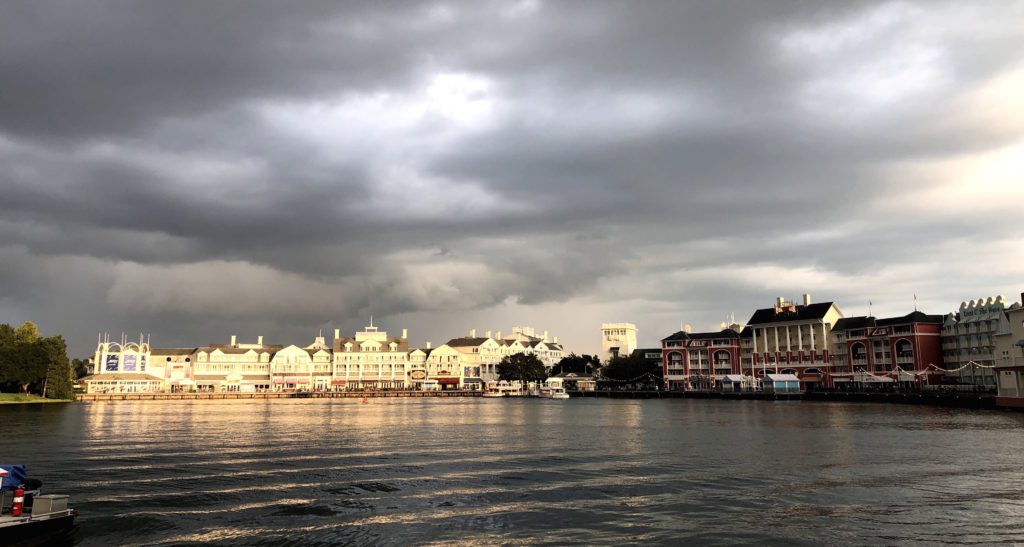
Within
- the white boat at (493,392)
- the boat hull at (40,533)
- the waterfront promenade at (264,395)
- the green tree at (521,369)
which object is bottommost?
the white boat at (493,392)

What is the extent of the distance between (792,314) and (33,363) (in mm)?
141837

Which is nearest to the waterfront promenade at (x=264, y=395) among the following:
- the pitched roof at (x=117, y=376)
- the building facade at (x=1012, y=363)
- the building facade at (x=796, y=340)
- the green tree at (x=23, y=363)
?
the pitched roof at (x=117, y=376)

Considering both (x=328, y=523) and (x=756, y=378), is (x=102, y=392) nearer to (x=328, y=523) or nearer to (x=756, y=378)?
(x=756, y=378)

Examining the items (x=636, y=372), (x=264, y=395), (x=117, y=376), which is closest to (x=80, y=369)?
(x=117, y=376)

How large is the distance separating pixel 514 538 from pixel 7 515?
48.4 ft

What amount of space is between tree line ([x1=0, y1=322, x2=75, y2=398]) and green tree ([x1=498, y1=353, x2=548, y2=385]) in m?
90.5

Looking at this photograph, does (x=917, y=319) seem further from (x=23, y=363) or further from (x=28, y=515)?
(x=23, y=363)

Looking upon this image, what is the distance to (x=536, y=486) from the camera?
27.3 meters

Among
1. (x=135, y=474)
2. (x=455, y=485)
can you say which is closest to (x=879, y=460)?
(x=455, y=485)

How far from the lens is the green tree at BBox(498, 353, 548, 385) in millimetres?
161875

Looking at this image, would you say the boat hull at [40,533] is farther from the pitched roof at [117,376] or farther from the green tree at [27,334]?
the pitched roof at [117,376]

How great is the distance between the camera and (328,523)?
834 inches

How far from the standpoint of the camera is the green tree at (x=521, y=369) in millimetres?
161875

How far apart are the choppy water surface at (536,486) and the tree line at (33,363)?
7474 cm
